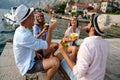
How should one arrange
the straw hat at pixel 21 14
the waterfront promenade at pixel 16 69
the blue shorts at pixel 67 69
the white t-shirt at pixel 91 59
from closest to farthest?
the white t-shirt at pixel 91 59 < the straw hat at pixel 21 14 < the blue shorts at pixel 67 69 < the waterfront promenade at pixel 16 69

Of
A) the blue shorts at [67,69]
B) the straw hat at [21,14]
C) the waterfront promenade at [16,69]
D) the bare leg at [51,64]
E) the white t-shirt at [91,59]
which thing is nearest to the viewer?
the white t-shirt at [91,59]

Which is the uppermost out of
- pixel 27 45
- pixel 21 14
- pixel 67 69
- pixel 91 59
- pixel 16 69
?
pixel 21 14

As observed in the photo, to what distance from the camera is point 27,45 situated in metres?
3.11

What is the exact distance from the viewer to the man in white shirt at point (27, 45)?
9.96ft

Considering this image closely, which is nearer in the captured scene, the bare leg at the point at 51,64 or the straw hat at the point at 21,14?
the straw hat at the point at 21,14

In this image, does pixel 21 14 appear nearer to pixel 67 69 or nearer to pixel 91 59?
pixel 67 69

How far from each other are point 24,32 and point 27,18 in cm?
22

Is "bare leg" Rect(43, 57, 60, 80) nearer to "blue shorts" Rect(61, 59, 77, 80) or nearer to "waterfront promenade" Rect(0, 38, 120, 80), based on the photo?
"blue shorts" Rect(61, 59, 77, 80)

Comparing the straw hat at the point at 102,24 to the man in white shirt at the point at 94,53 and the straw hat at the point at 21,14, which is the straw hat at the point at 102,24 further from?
the straw hat at the point at 21,14

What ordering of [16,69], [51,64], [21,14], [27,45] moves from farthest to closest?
[16,69], [51,64], [27,45], [21,14]

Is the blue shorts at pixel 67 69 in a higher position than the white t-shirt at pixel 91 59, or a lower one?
lower

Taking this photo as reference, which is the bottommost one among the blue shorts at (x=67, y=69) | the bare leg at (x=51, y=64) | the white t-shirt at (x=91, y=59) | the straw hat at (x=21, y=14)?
the blue shorts at (x=67, y=69)

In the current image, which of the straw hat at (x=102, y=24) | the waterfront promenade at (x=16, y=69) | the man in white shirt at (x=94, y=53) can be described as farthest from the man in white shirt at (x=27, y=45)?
the straw hat at (x=102, y=24)

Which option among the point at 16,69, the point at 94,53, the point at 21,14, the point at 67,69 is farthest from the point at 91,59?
the point at 16,69
